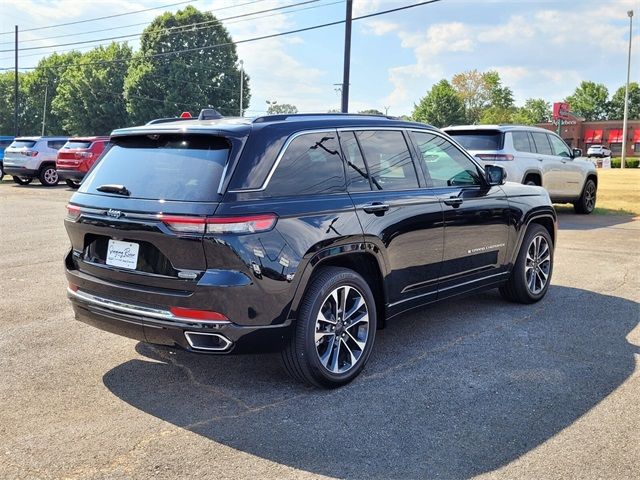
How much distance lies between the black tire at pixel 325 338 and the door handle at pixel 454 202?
1.21m

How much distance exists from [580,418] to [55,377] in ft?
11.0

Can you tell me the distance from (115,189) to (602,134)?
3813 inches

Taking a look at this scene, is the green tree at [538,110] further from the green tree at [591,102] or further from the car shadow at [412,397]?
the car shadow at [412,397]

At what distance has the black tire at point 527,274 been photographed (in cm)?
600

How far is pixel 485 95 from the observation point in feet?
306

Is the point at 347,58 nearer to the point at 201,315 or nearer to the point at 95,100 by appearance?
the point at 201,315

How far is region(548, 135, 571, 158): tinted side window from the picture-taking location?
1320 cm

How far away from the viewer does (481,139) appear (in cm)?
1188

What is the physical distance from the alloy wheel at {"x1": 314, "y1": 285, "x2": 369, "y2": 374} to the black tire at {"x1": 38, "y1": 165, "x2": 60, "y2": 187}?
1962cm

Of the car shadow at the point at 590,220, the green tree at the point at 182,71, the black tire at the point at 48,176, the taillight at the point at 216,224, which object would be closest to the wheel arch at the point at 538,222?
the taillight at the point at 216,224

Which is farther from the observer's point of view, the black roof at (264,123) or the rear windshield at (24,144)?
the rear windshield at (24,144)

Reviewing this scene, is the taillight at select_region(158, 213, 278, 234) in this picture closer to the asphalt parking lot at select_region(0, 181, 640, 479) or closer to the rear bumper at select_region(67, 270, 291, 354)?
the rear bumper at select_region(67, 270, 291, 354)

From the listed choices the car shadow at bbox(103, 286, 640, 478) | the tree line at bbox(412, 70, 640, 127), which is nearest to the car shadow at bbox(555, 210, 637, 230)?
the car shadow at bbox(103, 286, 640, 478)

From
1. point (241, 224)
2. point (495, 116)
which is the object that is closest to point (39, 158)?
point (241, 224)
